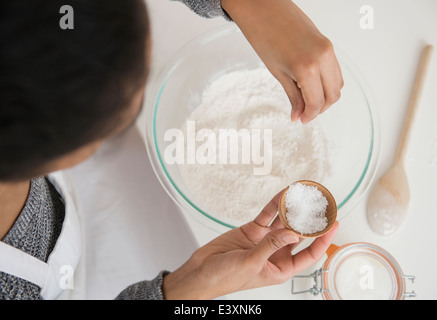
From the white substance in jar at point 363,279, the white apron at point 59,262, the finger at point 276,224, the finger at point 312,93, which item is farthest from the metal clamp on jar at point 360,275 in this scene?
the white apron at point 59,262

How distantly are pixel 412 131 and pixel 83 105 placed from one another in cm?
74

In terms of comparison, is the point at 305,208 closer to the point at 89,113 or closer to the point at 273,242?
the point at 273,242

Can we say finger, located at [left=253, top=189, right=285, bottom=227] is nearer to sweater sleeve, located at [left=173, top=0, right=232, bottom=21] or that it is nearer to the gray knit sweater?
the gray knit sweater

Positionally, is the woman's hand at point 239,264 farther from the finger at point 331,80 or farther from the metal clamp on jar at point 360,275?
the finger at point 331,80

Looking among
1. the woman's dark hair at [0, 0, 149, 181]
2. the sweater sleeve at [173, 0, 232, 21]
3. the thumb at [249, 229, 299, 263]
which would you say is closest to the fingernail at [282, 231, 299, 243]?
the thumb at [249, 229, 299, 263]

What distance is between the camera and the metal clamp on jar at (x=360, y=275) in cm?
75

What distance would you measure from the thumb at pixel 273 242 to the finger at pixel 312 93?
0.74 feet

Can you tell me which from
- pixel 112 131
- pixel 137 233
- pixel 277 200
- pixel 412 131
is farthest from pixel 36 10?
pixel 412 131

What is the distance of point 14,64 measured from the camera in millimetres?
356

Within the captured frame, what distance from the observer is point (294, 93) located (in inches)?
27.3

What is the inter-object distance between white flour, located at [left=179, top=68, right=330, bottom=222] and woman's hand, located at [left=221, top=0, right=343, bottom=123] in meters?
0.10

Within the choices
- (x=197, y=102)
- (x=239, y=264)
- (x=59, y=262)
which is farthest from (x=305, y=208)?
(x=59, y=262)

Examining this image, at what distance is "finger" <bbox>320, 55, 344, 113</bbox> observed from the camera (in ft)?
2.14

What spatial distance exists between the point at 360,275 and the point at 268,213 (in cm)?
24
